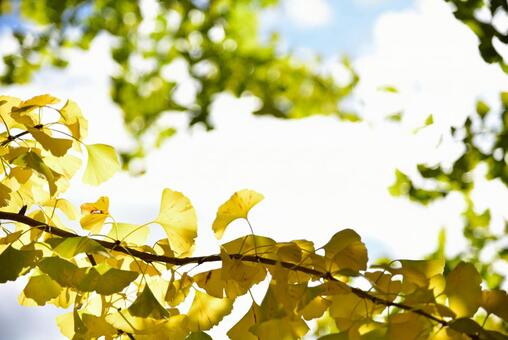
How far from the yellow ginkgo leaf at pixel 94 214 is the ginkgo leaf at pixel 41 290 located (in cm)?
5

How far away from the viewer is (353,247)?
407 millimetres

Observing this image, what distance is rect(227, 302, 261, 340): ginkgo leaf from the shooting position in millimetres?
437

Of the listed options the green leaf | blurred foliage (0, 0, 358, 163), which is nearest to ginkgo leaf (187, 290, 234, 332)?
the green leaf

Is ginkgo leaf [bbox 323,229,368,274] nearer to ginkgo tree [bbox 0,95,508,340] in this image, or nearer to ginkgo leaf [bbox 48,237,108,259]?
ginkgo tree [bbox 0,95,508,340]

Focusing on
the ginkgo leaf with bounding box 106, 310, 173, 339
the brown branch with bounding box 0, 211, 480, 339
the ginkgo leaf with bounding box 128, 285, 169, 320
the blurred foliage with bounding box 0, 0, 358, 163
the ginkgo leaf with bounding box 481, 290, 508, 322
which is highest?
the brown branch with bounding box 0, 211, 480, 339

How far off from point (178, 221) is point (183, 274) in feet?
0.19

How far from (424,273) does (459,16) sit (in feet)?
1.36

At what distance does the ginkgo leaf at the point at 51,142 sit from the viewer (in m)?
0.43

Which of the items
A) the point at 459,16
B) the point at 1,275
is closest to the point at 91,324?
the point at 1,275

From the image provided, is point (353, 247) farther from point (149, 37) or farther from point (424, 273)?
point (149, 37)

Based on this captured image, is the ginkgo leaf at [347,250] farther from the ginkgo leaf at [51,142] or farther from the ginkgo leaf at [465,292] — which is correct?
the ginkgo leaf at [51,142]

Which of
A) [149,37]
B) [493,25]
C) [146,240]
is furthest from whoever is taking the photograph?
[149,37]

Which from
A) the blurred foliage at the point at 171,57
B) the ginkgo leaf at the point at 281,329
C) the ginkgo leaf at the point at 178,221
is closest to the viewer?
the ginkgo leaf at the point at 281,329

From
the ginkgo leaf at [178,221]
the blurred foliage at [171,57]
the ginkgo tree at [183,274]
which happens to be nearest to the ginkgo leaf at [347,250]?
the ginkgo tree at [183,274]
